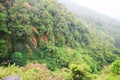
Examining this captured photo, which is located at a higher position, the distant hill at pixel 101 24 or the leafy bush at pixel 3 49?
the leafy bush at pixel 3 49

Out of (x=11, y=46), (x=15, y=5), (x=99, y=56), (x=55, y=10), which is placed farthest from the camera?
(x=99, y=56)

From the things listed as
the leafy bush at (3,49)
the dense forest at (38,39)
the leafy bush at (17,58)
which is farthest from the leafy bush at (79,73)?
the leafy bush at (3,49)

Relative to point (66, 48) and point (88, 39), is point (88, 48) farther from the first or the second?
point (66, 48)

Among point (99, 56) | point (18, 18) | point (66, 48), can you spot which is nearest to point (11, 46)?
point (18, 18)

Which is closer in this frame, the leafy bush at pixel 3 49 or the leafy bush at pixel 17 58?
the leafy bush at pixel 3 49

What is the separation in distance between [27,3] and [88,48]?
17.4 m

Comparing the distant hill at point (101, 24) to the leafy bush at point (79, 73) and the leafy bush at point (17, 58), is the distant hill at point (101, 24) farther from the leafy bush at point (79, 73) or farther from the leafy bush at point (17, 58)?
the leafy bush at point (79, 73)

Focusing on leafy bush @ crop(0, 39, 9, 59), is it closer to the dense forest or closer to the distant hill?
the dense forest

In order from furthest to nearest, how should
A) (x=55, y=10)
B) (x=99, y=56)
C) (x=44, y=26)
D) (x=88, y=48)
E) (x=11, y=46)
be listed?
(x=88, y=48)
(x=99, y=56)
(x=55, y=10)
(x=44, y=26)
(x=11, y=46)

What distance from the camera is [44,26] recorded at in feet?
105

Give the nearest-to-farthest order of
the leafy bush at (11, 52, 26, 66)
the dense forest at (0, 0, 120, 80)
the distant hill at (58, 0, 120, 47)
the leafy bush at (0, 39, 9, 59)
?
1. the leafy bush at (0, 39, 9, 59)
2. the leafy bush at (11, 52, 26, 66)
3. the dense forest at (0, 0, 120, 80)
4. the distant hill at (58, 0, 120, 47)

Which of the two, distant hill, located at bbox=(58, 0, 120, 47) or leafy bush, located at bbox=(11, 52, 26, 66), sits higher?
leafy bush, located at bbox=(11, 52, 26, 66)

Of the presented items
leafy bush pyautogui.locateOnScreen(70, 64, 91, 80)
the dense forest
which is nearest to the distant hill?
the dense forest

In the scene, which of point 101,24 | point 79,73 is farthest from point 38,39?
point 101,24
